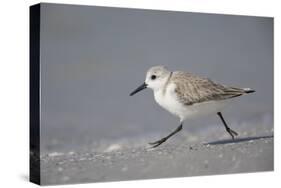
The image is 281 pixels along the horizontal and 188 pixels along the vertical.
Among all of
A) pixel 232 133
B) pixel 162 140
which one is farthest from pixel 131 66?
pixel 232 133

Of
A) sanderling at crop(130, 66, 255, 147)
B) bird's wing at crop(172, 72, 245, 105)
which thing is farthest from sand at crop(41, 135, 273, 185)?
bird's wing at crop(172, 72, 245, 105)

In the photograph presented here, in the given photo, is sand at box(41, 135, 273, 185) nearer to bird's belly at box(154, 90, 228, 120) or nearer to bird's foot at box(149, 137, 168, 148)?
bird's foot at box(149, 137, 168, 148)

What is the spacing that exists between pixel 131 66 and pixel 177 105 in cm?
72

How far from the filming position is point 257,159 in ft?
27.6

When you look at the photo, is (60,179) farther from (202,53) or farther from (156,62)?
(202,53)

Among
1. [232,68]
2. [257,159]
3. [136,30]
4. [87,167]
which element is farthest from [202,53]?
[87,167]

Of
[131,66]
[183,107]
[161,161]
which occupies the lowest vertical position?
[161,161]

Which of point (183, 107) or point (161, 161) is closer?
point (161, 161)

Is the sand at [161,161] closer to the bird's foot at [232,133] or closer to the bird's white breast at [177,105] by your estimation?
the bird's foot at [232,133]

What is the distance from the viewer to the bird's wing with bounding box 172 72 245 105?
7.79 meters

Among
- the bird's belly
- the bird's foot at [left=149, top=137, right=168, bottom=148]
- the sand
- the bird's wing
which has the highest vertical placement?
the bird's wing

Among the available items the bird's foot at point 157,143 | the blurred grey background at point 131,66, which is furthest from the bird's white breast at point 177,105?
the bird's foot at point 157,143

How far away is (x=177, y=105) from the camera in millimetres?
7797

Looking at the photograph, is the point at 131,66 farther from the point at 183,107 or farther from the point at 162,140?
the point at 162,140
